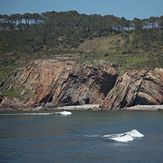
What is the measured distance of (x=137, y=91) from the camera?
18462 cm

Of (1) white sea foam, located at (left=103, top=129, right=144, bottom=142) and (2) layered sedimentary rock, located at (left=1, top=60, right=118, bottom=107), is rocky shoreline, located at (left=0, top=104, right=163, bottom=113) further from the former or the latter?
(1) white sea foam, located at (left=103, top=129, right=144, bottom=142)

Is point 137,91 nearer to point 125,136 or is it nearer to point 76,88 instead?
point 76,88

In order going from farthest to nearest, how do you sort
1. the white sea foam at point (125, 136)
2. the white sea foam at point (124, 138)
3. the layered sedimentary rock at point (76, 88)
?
the layered sedimentary rock at point (76, 88) → the white sea foam at point (125, 136) → the white sea foam at point (124, 138)

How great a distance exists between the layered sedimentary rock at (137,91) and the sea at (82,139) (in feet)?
101

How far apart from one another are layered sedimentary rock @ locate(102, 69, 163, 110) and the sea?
30764mm

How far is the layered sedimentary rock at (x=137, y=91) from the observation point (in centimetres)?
18350

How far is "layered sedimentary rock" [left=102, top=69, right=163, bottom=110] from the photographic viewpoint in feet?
602

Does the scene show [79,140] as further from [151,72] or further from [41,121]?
[151,72]

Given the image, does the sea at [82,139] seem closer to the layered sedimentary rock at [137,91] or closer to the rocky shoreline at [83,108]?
the rocky shoreline at [83,108]

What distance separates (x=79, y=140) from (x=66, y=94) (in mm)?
97497

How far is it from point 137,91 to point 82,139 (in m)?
85.6

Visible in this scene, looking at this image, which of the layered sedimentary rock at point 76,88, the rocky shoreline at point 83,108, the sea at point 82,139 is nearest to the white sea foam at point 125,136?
the sea at point 82,139

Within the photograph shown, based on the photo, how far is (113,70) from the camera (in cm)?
19862

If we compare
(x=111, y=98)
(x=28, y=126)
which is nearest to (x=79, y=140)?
(x=28, y=126)
